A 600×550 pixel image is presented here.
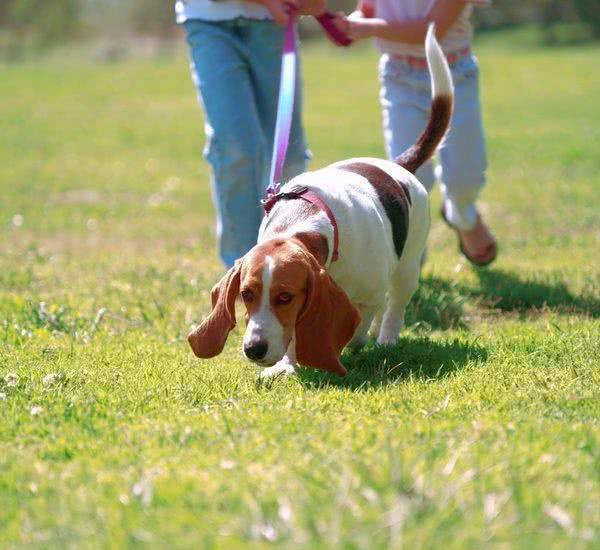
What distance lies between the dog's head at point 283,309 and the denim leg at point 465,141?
2.50 metres

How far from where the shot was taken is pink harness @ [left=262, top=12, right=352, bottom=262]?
14.8 ft

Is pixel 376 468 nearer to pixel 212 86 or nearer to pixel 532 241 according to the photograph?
pixel 212 86

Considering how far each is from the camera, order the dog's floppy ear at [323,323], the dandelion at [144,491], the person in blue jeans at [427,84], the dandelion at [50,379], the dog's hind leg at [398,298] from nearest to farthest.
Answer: the dandelion at [144,491], the dog's floppy ear at [323,323], the dandelion at [50,379], the dog's hind leg at [398,298], the person in blue jeans at [427,84]

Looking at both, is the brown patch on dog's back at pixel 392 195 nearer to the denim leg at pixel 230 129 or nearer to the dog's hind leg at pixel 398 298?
the dog's hind leg at pixel 398 298

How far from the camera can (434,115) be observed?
5.59 meters

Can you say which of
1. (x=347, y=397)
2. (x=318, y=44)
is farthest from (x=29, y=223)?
(x=318, y=44)

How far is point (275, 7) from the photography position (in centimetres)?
596

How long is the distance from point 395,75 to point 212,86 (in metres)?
1.15

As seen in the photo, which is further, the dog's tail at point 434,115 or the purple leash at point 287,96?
the dog's tail at point 434,115

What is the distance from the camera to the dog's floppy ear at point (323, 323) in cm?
414

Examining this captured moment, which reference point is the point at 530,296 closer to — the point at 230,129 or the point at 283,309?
the point at 230,129

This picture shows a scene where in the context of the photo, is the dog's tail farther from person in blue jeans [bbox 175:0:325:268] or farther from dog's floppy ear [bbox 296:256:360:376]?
dog's floppy ear [bbox 296:256:360:376]

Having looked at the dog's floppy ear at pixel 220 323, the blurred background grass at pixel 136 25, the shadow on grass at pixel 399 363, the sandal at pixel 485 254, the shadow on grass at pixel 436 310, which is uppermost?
the dog's floppy ear at pixel 220 323

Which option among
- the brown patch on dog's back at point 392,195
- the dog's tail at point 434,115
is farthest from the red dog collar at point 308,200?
the dog's tail at point 434,115
